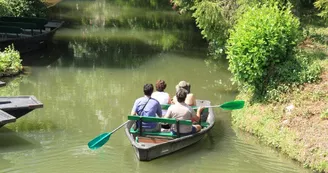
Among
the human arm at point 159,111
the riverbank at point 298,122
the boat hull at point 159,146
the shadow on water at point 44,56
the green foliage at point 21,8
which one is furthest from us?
the green foliage at point 21,8

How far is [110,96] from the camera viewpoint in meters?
15.0

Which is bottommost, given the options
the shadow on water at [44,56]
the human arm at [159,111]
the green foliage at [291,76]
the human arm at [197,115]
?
the human arm at [197,115]

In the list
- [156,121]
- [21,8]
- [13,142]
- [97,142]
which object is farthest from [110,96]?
[21,8]

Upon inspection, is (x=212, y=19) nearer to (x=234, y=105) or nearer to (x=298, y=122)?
(x=234, y=105)

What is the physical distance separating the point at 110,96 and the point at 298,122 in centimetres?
618

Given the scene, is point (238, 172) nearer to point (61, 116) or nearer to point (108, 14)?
point (61, 116)

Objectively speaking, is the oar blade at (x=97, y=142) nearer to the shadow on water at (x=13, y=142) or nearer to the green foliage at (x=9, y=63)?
the shadow on water at (x=13, y=142)

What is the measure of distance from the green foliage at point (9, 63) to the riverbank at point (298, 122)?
315 inches

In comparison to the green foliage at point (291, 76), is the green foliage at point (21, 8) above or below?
above

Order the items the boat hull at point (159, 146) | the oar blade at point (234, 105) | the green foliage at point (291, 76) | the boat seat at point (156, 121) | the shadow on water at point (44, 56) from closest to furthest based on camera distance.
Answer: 1. the boat hull at point (159, 146)
2. the boat seat at point (156, 121)
3. the oar blade at point (234, 105)
4. the green foliage at point (291, 76)
5. the shadow on water at point (44, 56)

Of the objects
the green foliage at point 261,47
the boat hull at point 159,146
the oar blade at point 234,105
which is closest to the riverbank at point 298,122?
the oar blade at point 234,105

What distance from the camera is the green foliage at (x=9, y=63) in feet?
53.1

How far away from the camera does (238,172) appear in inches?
405

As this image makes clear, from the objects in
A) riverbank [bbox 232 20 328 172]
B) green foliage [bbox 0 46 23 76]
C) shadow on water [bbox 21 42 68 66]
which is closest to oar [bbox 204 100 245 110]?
riverbank [bbox 232 20 328 172]
